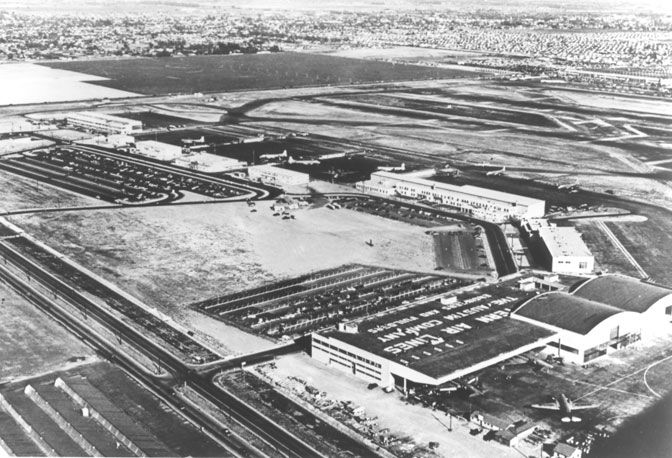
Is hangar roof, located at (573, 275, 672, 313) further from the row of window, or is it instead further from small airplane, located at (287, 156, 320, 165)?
small airplane, located at (287, 156, 320, 165)

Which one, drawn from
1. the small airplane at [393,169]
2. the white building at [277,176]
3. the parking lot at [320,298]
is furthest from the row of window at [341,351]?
the small airplane at [393,169]

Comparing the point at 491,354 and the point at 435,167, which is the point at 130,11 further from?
the point at 491,354

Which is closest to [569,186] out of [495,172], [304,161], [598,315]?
[495,172]

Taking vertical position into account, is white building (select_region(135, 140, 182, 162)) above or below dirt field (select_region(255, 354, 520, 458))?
above

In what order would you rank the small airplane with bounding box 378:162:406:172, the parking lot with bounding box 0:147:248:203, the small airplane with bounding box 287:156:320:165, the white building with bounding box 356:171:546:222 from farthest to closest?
the small airplane with bounding box 287:156:320:165
the small airplane with bounding box 378:162:406:172
the parking lot with bounding box 0:147:248:203
the white building with bounding box 356:171:546:222

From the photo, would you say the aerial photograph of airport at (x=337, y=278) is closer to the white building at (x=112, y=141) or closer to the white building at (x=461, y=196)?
the white building at (x=461, y=196)

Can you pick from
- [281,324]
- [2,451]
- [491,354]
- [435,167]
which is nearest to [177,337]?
[281,324]

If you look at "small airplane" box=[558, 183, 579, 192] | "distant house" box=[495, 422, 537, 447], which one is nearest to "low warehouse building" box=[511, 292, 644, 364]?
"distant house" box=[495, 422, 537, 447]
